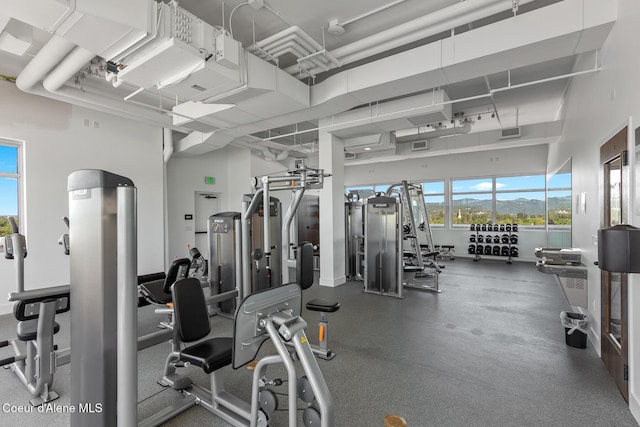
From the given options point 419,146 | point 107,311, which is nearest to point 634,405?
point 107,311

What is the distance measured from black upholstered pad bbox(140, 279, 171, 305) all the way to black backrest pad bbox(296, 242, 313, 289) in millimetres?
1497

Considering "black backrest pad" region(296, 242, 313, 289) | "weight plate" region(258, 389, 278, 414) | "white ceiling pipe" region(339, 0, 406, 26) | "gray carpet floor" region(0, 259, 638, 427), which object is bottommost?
"gray carpet floor" region(0, 259, 638, 427)

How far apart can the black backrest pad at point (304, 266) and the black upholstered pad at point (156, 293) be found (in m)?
1.50

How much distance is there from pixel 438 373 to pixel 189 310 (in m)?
2.36

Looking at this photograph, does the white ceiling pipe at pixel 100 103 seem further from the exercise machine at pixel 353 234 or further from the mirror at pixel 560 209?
the mirror at pixel 560 209

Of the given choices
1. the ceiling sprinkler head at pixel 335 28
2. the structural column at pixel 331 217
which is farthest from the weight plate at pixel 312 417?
the structural column at pixel 331 217

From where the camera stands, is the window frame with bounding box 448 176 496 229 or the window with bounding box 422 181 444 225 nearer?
the window frame with bounding box 448 176 496 229

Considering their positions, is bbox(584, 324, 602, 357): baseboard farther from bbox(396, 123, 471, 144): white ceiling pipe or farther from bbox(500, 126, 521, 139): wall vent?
bbox(396, 123, 471, 144): white ceiling pipe

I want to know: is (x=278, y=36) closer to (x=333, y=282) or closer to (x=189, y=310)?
(x=189, y=310)

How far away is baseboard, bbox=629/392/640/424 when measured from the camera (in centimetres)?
219

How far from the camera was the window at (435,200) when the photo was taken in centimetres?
1028

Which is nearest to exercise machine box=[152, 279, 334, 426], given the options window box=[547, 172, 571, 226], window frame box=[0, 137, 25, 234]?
window frame box=[0, 137, 25, 234]

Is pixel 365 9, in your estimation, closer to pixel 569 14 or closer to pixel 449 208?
pixel 569 14

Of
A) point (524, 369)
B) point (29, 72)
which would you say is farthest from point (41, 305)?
point (524, 369)
